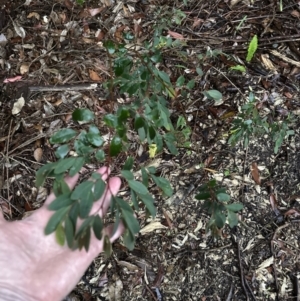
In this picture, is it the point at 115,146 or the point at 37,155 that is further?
the point at 37,155

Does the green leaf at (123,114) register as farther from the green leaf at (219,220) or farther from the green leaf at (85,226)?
the green leaf at (219,220)

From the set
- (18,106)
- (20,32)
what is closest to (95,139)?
(18,106)

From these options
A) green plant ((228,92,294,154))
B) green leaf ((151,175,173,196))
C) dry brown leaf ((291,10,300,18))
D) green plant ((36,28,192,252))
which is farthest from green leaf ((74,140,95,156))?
dry brown leaf ((291,10,300,18))

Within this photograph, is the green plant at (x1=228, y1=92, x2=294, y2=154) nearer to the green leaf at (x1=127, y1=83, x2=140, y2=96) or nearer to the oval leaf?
A: the green leaf at (x1=127, y1=83, x2=140, y2=96)

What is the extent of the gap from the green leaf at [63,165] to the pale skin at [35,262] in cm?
30

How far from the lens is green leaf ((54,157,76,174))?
1.18m

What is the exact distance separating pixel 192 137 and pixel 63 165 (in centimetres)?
116

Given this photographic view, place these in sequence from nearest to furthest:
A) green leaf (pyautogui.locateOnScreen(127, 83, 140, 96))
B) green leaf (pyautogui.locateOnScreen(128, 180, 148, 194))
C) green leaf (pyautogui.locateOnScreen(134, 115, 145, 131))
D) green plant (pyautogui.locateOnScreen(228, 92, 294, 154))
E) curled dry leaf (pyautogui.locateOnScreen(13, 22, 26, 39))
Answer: green leaf (pyautogui.locateOnScreen(128, 180, 148, 194)), green leaf (pyautogui.locateOnScreen(134, 115, 145, 131)), green leaf (pyautogui.locateOnScreen(127, 83, 140, 96)), green plant (pyautogui.locateOnScreen(228, 92, 294, 154)), curled dry leaf (pyautogui.locateOnScreen(13, 22, 26, 39))

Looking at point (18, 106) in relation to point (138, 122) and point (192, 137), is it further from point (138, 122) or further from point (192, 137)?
point (138, 122)

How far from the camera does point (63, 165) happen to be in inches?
46.6

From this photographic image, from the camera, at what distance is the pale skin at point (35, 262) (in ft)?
5.02

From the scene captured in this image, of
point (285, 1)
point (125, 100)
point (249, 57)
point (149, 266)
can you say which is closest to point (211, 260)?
point (149, 266)

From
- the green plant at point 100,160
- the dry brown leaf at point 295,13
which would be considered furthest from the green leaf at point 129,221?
the dry brown leaf at point 295,13

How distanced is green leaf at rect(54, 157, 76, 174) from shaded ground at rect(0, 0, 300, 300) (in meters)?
0.95
